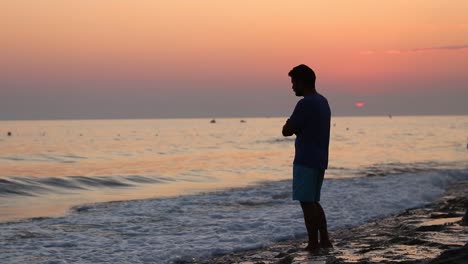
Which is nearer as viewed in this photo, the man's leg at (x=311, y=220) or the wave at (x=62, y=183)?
the man's leg at (x=311, y=220)

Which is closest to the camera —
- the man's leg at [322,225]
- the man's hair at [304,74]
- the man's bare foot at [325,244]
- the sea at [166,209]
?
the man's hair at [304,74]

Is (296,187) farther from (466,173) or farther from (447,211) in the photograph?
(466,173)

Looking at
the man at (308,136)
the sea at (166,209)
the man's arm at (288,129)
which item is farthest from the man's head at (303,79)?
the sea at (166,209)


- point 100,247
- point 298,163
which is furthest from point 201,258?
point 298,163

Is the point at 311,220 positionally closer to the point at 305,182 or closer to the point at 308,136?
the point at 305,182

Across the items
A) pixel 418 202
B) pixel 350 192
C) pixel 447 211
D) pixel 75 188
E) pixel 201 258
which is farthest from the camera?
pixel 75 188

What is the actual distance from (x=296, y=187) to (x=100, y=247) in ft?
11.0

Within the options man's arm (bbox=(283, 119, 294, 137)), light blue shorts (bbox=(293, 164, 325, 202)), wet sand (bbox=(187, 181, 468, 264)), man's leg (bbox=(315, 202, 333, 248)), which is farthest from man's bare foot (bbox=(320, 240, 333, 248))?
man's arm (bbox=(283, 119, 294, 137))

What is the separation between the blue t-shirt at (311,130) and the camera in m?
6.34

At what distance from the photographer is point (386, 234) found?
7922mm

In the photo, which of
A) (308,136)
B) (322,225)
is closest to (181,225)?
(322,225)

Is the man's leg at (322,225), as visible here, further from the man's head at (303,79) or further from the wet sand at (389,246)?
the man's head at (303,79)

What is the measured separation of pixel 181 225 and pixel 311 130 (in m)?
4.58

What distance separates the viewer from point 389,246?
21.5ft
